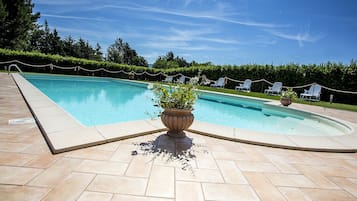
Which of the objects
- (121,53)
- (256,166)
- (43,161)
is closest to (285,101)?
(256,166)

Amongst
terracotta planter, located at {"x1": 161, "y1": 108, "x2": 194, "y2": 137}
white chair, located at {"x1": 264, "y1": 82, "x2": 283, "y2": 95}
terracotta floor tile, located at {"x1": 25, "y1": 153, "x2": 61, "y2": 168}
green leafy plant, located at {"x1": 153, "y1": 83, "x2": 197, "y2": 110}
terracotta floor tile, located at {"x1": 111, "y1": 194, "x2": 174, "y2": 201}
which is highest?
white chair, located at {"x1": 264, "y1": 82, "x2": 283, "y2": 95}

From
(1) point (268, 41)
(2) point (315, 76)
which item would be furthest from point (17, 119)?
(1) point (268, 41)

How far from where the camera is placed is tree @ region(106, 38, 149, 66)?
39.5m

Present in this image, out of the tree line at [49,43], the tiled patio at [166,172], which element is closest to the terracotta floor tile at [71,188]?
the tiled patio at [166,172]

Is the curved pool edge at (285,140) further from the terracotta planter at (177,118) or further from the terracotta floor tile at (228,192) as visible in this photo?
the terracotta floor tile at (228,192)

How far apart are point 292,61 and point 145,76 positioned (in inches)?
586

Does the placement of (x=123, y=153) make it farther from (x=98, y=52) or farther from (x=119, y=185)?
(x=98, y=52)

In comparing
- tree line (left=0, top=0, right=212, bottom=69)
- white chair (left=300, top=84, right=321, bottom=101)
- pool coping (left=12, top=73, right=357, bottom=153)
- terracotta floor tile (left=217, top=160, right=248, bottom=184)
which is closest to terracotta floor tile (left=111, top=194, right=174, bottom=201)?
terracotta floor tile (left=217, top=160, right=248, bottom=184)

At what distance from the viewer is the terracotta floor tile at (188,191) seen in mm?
1646

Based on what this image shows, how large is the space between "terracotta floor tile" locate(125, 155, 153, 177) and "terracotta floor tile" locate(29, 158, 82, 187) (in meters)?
0.58

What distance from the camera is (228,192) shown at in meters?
1.76

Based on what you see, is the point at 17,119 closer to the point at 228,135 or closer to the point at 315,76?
the point at 228,135

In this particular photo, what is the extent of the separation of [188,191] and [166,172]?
0.39 metres

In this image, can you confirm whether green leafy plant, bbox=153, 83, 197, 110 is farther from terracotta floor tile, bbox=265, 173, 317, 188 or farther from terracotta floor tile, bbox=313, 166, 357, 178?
terracotta floor tile, bbox=313, 166, 357, 178
